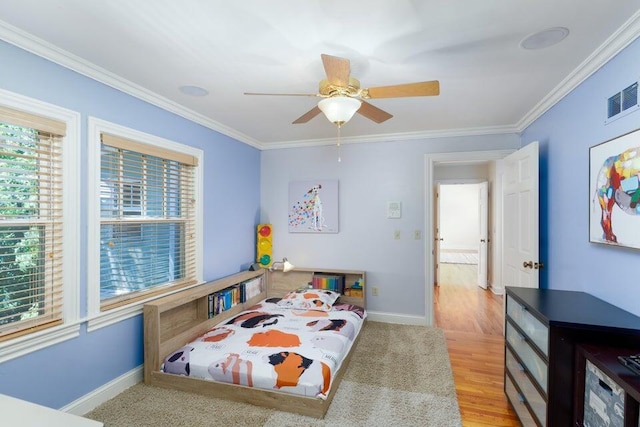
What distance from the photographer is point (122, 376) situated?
238cm

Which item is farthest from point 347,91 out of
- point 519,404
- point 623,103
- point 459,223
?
point 459,223

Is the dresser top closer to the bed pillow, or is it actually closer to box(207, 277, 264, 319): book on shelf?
the bed pillow

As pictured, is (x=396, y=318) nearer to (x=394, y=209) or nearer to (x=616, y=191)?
(x=394, y=209)

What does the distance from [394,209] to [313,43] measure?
2475 millimetres

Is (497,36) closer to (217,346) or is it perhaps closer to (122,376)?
(217,346)

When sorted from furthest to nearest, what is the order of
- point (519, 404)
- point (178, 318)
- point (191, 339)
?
1. point (178, 318)
2. point (191, 339)
3. point (519, 404)

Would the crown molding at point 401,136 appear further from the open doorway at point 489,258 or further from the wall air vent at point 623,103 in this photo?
the wall air vent at point 623,103

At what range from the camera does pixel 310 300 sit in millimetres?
3562

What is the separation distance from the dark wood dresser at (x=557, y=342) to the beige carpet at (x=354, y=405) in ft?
1.72

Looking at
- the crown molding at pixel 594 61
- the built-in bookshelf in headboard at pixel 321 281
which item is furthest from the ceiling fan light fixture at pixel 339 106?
the built-in bookshelf in headboard at pixel 321 281

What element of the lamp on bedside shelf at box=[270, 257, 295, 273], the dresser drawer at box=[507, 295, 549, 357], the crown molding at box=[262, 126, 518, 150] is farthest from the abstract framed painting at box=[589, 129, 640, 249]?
the lamp on bedside shelf at box=[270, 257, 295, 273]

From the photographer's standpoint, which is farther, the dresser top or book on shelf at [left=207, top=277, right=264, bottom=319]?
book on shelf at [left=207, top=277, right=264, bottom=319]

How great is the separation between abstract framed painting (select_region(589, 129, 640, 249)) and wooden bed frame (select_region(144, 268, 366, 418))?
204cm

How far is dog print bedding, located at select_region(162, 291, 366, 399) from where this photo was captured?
2.17m
